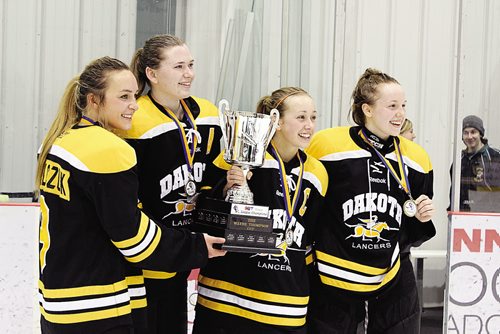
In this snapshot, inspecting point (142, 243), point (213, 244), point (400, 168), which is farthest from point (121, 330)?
point (400, 168)

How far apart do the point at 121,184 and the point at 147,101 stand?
0.56 meters

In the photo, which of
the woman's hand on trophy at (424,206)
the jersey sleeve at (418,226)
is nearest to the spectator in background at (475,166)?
the jersey sleeve at (418,226)

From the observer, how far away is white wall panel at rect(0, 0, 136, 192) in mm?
3576

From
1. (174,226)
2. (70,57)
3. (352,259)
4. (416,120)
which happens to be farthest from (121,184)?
(416,120)

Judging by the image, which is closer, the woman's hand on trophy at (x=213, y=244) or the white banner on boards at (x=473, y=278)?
the woman's hand on trophy at (x=213, y=244)

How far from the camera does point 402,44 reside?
5512 mm

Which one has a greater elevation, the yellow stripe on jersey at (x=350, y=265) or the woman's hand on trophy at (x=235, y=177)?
the woman's hand on trophy at (x=235, y=177)

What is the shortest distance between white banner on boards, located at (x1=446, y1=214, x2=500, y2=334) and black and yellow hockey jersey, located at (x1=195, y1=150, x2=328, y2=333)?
1222 mm

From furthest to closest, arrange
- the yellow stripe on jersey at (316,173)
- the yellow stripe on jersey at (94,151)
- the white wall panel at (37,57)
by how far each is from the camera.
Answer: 1. the white wall panel at (37,57)
2. the yellow stripe on jersey at (316,173)
3. the yellow stripe on jersey at (94,151)

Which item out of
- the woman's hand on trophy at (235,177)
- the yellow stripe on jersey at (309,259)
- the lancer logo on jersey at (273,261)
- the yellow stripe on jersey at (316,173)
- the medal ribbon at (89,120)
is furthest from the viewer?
the yellow stripe on jersey at (309,259)

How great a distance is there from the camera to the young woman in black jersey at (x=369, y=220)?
2602 mm

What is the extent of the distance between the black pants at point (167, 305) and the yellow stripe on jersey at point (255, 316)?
0.10 meters

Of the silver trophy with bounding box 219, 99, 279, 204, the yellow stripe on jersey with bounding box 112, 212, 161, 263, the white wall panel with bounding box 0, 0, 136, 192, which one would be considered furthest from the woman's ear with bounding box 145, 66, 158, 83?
the white wall panel with bounding box 0, 0, 136, 192

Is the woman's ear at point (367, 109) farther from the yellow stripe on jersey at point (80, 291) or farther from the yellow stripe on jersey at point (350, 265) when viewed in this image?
the yellow stripe on jersey at point (80, 291)
